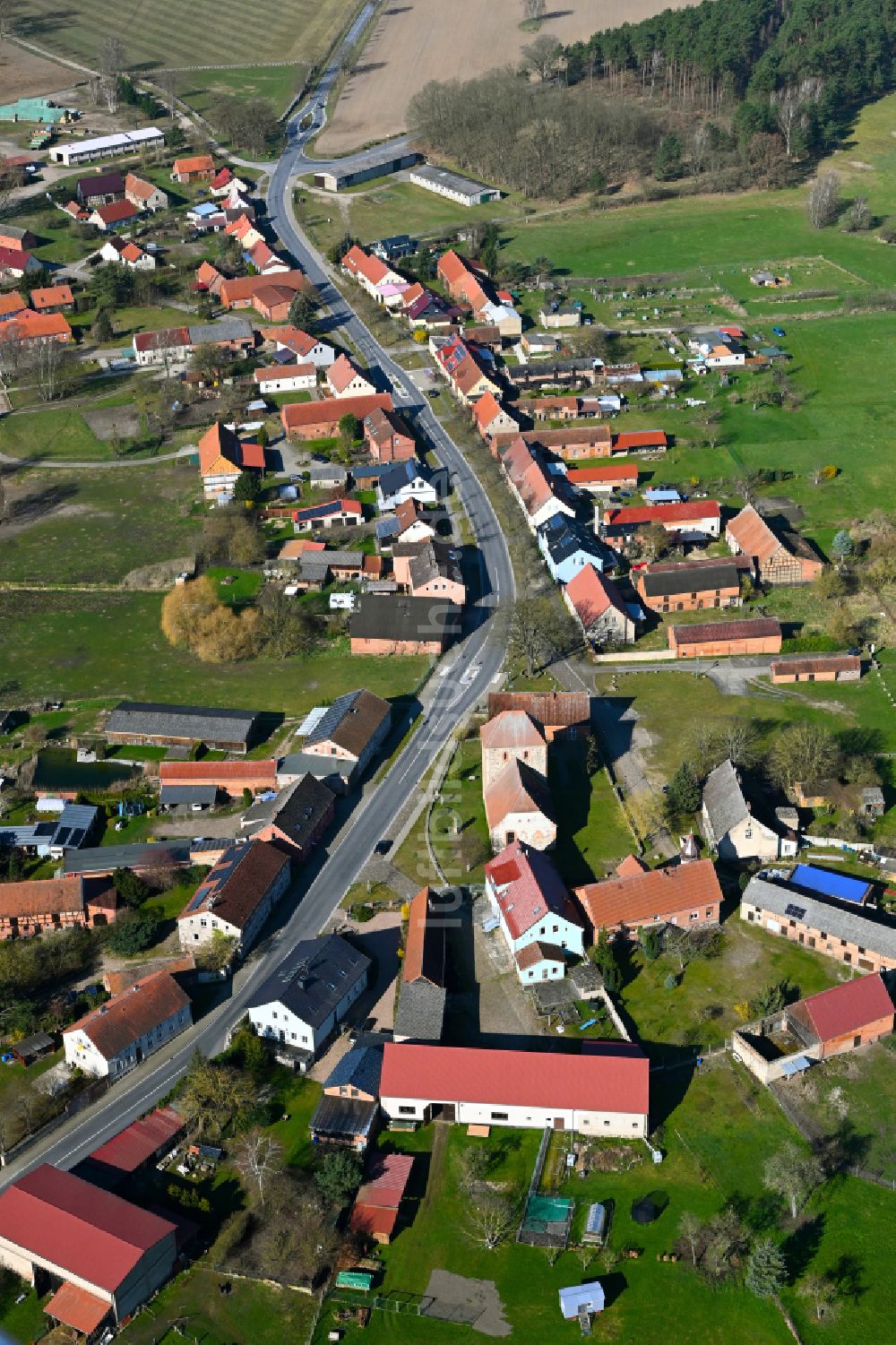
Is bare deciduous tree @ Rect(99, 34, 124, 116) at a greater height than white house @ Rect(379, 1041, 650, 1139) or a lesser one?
greater

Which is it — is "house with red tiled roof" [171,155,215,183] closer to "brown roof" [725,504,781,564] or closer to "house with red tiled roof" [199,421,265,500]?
"house with red tiled roof" [199,421,265,500]

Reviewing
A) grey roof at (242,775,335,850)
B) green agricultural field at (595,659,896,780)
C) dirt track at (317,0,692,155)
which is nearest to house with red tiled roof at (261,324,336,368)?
green agricultural field at (595,659,896,780)

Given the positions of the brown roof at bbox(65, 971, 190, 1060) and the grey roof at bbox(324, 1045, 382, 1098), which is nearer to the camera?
the grey roof at bbox(324, 1045, 382, 1098)

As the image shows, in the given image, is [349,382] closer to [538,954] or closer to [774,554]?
[774,554]

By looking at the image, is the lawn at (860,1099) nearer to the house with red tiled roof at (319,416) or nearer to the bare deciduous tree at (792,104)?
the house with red tiled roof at (319,416)

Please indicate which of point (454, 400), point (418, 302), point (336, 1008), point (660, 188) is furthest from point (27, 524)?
point (660, 188)

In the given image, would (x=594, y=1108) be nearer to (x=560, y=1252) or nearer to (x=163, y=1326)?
(x=560, y=1252)

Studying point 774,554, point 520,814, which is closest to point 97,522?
point 774,554
